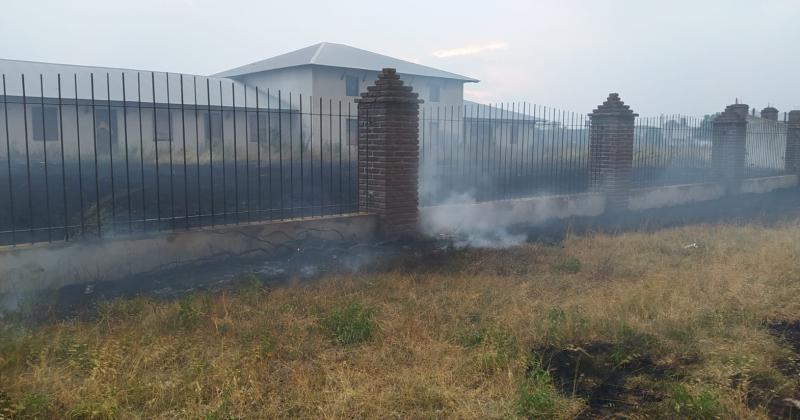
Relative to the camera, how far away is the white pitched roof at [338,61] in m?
32.2

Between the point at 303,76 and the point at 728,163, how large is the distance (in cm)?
2218

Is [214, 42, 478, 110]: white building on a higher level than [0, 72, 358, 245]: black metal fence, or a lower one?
higher

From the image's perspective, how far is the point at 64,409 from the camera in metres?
3.57

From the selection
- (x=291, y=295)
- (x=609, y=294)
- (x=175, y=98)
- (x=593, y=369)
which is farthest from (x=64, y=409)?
(x=175, y=98)

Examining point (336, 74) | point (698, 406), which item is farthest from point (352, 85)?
point (698, 406)

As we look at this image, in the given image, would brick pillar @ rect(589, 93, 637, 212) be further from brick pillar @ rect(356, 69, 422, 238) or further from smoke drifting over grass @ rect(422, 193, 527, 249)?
brick pillar @ rect(356, 69, 422, 238)

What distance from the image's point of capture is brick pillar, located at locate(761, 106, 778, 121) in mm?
22641

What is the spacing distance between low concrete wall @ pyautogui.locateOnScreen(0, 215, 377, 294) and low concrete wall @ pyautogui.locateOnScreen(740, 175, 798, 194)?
44.0ft

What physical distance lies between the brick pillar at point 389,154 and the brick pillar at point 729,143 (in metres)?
10.9

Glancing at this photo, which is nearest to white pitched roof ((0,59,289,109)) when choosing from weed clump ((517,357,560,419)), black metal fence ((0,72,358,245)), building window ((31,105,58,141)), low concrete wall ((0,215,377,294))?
black metal fence ((0,72,358,245))

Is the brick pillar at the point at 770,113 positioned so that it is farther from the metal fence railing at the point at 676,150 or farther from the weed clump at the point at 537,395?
the weed clump at the point at 537,395

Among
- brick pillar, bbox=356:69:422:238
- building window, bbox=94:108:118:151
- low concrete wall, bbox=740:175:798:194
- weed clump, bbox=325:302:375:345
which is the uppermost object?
building window, bbox=94:108:118:151

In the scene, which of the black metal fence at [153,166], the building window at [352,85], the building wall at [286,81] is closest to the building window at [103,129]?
the black metal fence at [153,166]

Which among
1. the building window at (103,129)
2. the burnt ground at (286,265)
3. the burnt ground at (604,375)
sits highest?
the building window at (103,129)
